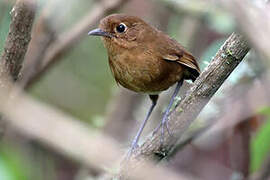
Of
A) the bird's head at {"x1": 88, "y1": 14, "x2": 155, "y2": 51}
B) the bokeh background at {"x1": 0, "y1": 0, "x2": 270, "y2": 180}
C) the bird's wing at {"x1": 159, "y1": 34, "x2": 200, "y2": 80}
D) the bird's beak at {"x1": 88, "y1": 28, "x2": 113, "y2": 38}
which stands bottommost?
the bokeh background at {"x1": 0, "y1": 0, "x2": 270, "y2": 180}

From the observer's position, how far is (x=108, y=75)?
20.5ft

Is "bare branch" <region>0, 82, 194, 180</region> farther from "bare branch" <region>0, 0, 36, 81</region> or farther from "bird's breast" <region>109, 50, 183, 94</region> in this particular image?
"bird's breast" <region>109, 50, 183, 94</region>

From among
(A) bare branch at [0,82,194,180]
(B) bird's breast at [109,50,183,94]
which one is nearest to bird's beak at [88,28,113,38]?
(B) bird's breast at [109,50,183,94]

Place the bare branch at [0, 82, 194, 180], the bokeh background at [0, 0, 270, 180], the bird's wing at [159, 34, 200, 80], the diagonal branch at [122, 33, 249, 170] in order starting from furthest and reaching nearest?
the bokeh background at [0, 0, 270, 180] < the bird's wing at [159, 34, 200, 80] < the diagonal branch at [122, 33, 249, 170] < the bare branch at [0, 82, 194, 180]

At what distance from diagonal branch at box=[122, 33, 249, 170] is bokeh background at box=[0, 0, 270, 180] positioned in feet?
2.07

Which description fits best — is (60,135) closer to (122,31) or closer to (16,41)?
(16,41)

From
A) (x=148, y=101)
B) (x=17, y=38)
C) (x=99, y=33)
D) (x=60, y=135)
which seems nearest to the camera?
(x=60, y=135)

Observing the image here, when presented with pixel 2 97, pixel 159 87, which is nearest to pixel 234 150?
pixel 159 87

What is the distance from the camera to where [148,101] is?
16.9 ft

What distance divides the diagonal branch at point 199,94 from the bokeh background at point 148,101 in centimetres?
63

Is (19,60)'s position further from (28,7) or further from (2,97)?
(2,97)

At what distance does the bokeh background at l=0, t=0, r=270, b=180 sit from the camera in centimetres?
385

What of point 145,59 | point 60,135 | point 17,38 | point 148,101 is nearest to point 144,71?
point 145,59

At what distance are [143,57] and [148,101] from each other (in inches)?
70.3
